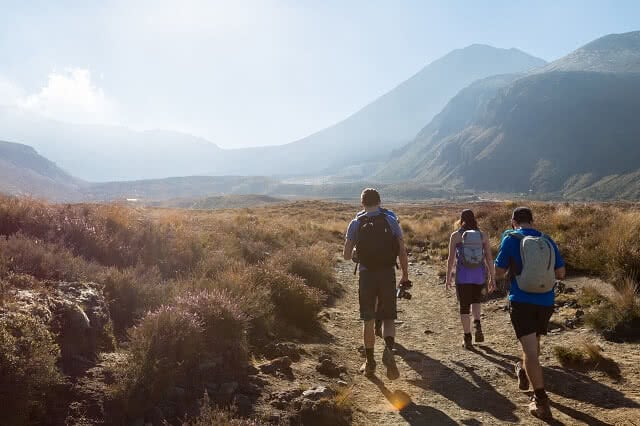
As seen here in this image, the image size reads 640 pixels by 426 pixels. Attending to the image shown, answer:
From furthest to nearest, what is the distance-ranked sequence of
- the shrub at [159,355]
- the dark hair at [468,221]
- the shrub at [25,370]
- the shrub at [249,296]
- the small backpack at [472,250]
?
the dark hair at [468,221] < the small backpack at [472,250] < the shrub at [249,296] < the shrub at [159,355] < the shrub at [25,370]

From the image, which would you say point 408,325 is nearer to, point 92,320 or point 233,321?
point 233,321

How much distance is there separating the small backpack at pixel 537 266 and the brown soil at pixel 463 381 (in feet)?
5.17

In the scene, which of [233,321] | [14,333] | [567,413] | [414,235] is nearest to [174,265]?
[233,321]

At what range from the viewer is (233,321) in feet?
19.3

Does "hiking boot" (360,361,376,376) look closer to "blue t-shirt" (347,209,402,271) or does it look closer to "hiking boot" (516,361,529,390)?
"blue t-shirt" (347,209,402,271)

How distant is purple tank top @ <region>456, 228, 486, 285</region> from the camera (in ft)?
24.9

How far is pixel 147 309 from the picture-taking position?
253 inches

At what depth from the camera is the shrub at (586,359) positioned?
5992mm

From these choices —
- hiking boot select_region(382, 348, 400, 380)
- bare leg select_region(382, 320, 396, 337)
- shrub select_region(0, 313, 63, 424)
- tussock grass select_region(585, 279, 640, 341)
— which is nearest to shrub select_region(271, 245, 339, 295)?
bare leg select_region(382, 320, 396, 337)

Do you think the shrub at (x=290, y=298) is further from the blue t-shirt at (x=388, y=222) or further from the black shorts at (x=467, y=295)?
the black shorts at (x=467, y=295)

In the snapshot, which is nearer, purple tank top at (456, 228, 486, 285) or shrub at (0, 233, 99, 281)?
shrub at (0, 233, 99, 281)

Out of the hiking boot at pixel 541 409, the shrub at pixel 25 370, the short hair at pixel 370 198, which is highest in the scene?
the short hair at pixel 370 198

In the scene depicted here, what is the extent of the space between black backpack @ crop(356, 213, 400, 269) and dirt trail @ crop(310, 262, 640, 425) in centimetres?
179

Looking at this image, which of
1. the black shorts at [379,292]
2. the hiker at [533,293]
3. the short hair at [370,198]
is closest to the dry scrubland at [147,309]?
the black shorts at [379,292]
